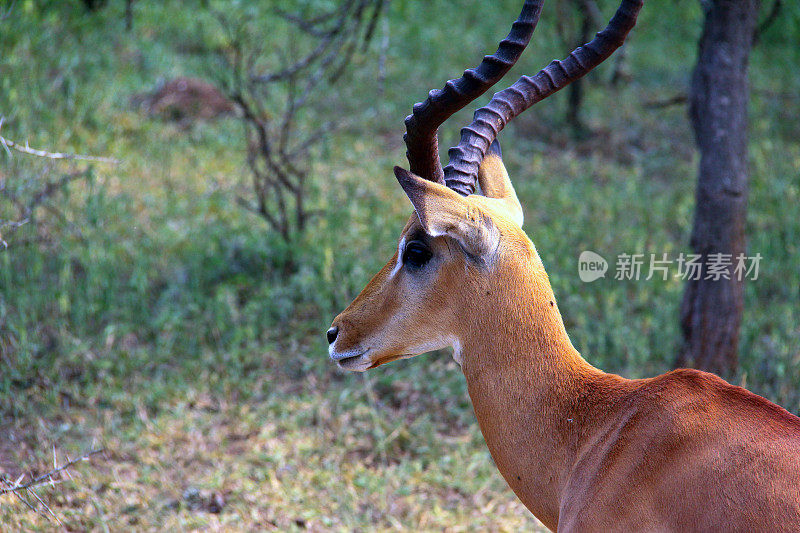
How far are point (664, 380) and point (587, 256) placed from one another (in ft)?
12.5

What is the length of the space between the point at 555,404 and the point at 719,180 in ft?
9.34

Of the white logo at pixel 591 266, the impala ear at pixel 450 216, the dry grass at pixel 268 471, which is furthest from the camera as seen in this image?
the white logo at pixel 591 266

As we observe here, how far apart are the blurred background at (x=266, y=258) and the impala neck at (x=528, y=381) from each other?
1.45 m

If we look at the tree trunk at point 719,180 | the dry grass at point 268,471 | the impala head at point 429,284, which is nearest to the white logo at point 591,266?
the tree trunk at point 719,180

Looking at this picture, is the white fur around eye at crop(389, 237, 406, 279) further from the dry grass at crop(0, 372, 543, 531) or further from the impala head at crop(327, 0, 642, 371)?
the dry grass at crop(0, 372, 543, 531)

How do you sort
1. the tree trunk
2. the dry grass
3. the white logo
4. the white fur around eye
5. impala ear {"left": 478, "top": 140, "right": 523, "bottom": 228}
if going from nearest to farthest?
the white fur around eye, impala ear {"left": 478, "top": 140, "right": 523, "bottom": 228}, the dry grass, the tree trunk, the white logo

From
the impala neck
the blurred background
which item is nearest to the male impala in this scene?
the impala neck

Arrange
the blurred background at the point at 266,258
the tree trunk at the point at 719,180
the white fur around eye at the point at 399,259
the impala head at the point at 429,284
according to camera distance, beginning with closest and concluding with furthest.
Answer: the impala head at the point at 429,284 < the white fur around eye at the point at 399,259 < the blurred background at the point at 266,258 < the tree trunk at the point at 719,180

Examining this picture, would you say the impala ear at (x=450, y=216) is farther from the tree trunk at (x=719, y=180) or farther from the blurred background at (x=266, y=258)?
the tree trunk at (x=719, y=180)

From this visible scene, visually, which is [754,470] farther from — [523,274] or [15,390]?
[15,390]

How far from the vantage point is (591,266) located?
586 centimetres

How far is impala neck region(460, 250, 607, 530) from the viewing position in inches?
94.7

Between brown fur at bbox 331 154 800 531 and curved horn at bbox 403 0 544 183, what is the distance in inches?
11.9

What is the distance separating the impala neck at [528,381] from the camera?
240cm
